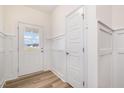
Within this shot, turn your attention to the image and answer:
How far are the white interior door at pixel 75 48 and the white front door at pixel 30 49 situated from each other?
1646mm

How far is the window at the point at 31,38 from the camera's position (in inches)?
135

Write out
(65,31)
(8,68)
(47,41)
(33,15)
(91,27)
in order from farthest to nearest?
A: 1. (47,41)
2. (33,15)
3. (8,68)
4. (65,31)
5. (91,27)

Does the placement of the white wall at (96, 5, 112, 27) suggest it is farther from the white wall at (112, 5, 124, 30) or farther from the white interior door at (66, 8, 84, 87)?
the white interior door at (66, 8, 84, 87)

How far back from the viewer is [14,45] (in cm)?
305

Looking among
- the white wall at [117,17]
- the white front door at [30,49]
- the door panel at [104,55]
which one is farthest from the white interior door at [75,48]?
the white front door at [30,49]

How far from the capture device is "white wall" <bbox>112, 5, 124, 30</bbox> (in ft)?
6.08

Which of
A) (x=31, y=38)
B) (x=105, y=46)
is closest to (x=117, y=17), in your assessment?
(x=105, y=46)

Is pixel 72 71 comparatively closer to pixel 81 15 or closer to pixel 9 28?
pixel 81 15

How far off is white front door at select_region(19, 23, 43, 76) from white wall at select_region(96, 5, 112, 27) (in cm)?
268

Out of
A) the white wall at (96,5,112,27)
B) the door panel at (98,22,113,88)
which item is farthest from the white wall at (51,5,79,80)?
the door panel at (98,22,113,88)

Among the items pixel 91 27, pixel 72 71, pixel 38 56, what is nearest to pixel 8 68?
pixel 38 56

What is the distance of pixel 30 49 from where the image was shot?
3.51 m

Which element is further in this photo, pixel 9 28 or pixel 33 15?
pixel 33 15

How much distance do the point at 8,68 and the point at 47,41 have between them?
5.81ft
